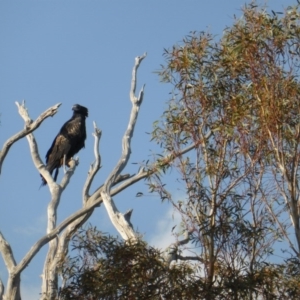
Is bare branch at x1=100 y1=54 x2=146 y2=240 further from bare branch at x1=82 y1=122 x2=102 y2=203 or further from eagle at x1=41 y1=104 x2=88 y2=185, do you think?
eagle at x1=41 y1=104 x2=88 y2=185

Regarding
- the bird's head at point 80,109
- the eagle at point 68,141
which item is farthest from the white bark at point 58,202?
the bird's head at point 80,109

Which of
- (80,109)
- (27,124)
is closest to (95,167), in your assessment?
(27,124)

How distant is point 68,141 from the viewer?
11.4 m

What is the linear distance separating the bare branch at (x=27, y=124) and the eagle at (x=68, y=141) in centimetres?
130

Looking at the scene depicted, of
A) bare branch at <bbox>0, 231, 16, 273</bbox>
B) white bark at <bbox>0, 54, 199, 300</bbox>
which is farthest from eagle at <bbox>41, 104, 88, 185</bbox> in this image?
bare branch at <bbox>0, 231, 16, 273</bbox>

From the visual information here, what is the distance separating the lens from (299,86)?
8031mm

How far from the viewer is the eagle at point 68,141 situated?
36.2 feet

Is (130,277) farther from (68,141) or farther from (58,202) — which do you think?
(68,141)

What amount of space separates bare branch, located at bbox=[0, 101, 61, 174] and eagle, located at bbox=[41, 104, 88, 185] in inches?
51.3

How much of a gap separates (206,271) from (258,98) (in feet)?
5.56

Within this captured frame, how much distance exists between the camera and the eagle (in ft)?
36.2

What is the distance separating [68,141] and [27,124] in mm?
2421

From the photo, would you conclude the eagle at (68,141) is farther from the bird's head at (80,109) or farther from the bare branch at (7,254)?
the bare branch at (7,254)

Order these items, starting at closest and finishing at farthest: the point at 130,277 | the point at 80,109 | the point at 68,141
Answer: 1. the point at 130,277
2. the point at 68,141
3. the point at 80,109
